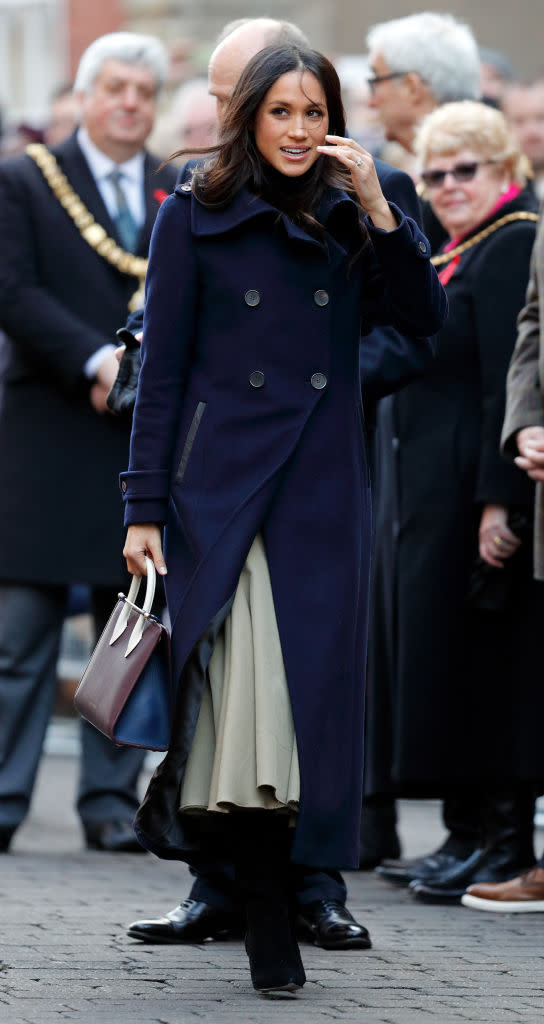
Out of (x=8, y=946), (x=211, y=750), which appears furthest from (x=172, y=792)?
(x=8, y=946)

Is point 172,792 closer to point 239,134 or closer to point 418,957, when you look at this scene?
point 418,957

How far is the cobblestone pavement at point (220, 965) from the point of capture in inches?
172

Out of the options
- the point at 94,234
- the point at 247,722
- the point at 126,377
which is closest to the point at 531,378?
the point at 126,377

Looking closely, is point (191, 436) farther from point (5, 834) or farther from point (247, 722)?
point (5, 834)

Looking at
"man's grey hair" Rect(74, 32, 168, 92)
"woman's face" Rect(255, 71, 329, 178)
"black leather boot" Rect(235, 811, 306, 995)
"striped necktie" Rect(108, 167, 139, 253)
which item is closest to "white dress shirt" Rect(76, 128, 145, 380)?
"striped necktie" Rect(108, 167, 139, 253)

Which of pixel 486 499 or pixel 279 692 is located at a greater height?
pixel 486 499

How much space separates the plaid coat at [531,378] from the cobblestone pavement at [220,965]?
3.23ft

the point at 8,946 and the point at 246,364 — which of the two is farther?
the point at 8,946

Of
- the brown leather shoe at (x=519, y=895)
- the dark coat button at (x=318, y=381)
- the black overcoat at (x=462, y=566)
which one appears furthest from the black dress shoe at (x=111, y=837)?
the dark coat button at (x=318, y=381)

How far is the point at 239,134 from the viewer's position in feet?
15.0

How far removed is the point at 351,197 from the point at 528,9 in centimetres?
1620

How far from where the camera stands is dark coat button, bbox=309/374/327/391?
181 inches

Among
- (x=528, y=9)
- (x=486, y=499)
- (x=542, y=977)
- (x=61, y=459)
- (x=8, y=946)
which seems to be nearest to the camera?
(x=542, y=977)

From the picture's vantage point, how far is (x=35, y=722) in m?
7.17
